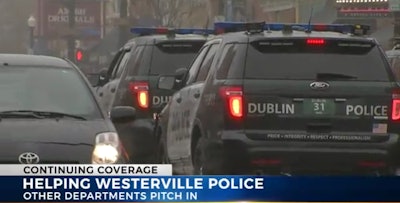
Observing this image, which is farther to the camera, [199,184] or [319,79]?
[319,79]

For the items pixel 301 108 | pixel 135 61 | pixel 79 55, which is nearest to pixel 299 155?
pixel 301 108

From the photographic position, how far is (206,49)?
1043 centimetres

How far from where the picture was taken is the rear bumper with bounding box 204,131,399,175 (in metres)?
8.59

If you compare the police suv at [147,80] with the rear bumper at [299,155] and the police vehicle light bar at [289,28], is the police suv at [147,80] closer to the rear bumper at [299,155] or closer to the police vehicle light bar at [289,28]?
the police vehicle light bar at [289,28]

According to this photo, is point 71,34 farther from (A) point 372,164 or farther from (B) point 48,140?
(B) point 48,140

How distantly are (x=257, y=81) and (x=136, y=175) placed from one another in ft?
8.02

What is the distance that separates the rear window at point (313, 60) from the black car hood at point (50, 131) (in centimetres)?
161

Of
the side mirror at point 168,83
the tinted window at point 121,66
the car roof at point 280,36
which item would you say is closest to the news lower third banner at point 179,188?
the car roof at point 280,36

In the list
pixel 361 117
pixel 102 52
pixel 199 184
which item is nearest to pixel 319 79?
pixel 361 117

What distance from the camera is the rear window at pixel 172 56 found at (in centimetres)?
1295

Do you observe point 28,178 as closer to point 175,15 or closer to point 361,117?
point 361,117

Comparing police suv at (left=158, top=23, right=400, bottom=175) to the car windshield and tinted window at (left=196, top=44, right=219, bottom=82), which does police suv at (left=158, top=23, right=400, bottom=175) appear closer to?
tinted window at (left=196, top=44, right=219, bottom=82)

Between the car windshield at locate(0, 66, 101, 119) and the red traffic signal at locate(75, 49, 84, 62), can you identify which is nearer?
the car windshield at locate(0, 66, 101, 119)

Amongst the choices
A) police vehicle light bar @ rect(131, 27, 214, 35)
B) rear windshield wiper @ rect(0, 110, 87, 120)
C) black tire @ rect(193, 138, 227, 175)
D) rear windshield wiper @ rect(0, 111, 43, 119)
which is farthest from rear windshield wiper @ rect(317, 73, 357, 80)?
police vehicle light bar @ rect(131, 27, 214, 35)
